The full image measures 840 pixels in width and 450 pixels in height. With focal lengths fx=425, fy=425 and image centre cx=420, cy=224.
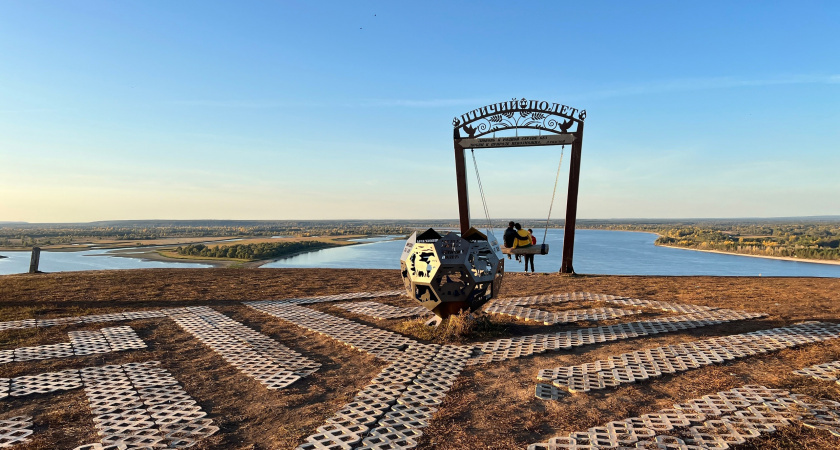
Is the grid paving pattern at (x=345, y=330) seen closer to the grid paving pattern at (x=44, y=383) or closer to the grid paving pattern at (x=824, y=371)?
the grid paving pattern at (x=44, y=383)

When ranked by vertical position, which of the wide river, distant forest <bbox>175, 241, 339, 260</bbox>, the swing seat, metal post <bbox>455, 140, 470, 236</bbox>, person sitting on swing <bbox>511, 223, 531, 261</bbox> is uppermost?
metal post <bbox>455, 140, 470, 236</bbox>

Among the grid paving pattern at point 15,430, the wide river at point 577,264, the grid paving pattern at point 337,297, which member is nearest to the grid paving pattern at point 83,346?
the grid paving pattern at point 15,430

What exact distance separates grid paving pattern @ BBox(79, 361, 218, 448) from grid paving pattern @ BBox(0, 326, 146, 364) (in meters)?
1.07

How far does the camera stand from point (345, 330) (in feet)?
24.4

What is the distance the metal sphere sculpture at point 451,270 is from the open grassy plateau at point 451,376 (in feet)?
1.52

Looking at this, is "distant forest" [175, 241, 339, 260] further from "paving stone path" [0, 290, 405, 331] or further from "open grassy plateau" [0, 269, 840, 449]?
"paving stone path" [0, 290, 405, 331]

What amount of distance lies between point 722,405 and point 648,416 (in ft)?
2.74

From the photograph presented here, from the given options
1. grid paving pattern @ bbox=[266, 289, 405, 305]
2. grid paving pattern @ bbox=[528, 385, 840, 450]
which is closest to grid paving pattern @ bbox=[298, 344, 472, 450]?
grid paving pattern @ bbox=[528, 385, 840, 450]

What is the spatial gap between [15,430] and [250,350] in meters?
2.77

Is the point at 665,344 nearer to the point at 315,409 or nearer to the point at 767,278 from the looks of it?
the point at 315,409

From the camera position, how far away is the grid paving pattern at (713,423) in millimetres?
3398

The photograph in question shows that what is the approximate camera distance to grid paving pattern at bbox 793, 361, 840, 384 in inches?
190

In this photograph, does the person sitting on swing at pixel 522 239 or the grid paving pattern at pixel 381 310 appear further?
the person sitting on swing at pixel 522 239

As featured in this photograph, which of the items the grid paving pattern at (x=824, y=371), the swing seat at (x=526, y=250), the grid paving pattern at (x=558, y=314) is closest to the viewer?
the grid paving pattern at (x=824, y=371)
